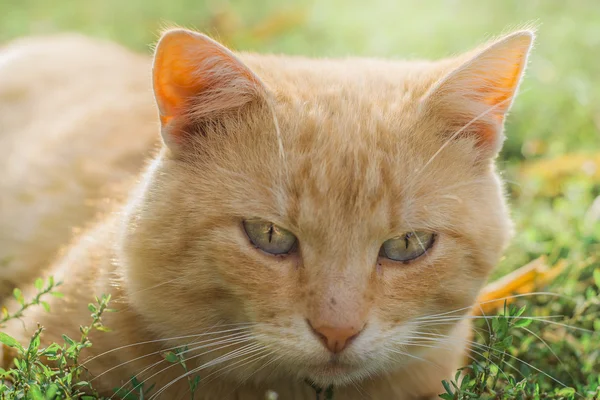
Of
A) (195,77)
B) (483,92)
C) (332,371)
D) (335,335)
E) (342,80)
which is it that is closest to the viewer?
(335,335)

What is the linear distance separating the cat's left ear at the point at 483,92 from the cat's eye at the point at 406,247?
358 millimetres

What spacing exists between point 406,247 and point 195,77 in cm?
80

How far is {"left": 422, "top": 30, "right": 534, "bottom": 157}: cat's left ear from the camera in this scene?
2.04 meters

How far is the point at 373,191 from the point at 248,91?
1.59 ft

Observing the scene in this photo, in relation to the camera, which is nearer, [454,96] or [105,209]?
[454,96]

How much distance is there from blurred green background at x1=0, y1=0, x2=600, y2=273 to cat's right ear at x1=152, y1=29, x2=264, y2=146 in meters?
1.23

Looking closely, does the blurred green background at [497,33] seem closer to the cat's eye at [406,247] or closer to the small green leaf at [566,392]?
the small green leaf at [566,392]

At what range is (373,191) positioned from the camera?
75.9 inches

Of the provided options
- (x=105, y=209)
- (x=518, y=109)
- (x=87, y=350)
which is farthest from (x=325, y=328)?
(x=518, y=109)

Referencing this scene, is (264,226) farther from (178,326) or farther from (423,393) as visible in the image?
(423,393)

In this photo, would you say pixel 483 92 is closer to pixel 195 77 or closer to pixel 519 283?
pixel 195 77

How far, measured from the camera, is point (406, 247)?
1996 millimetres

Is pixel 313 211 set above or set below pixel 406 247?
above

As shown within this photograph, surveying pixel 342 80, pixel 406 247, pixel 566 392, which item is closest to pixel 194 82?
pixel 342 80
